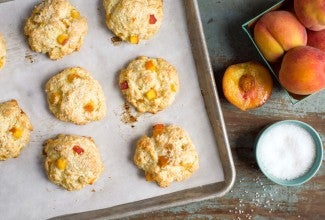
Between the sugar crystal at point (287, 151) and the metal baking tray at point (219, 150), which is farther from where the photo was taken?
the sugar crystal at point (287, 151)

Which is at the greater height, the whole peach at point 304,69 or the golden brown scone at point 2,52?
the golden brown scone at point 2,52

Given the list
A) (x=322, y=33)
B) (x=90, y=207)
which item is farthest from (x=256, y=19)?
(x=90, y=207)

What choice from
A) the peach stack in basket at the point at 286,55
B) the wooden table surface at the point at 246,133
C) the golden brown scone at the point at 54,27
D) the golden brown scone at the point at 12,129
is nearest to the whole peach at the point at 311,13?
the peach stack in basket at the point at 286,55

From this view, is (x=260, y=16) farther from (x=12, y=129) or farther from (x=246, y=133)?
(x=12, y=129)

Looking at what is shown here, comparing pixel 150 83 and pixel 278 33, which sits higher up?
pixel 278 33

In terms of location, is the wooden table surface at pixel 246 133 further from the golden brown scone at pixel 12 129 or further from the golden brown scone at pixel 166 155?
the golden brown scone at pixel 12 129

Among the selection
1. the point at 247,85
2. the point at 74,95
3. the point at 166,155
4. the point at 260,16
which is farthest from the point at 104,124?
the point at 260,16

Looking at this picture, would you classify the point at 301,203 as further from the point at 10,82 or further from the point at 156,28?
the point at 10,82
